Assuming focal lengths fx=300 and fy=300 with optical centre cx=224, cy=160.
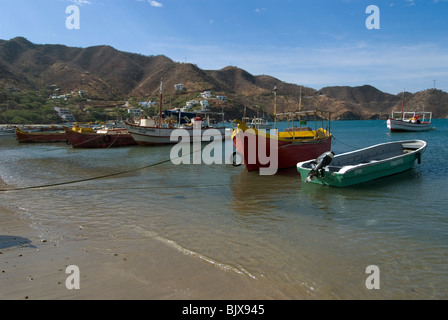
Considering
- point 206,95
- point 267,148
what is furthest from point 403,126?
point 206,95

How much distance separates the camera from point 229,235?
6820 mm

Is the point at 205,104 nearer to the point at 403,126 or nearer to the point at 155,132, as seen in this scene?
the point at 403,126

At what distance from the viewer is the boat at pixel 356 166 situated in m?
11.4

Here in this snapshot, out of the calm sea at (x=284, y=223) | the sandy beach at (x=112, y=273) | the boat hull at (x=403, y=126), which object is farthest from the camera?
the boat hull at (x=403, y=126)

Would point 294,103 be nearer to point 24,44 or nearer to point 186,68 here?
point 186,68

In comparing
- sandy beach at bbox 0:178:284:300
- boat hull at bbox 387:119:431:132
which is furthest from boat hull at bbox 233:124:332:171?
boat hull at bbox 387:119:431:132

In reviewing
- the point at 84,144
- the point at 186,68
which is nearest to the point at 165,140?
the point at 84,144

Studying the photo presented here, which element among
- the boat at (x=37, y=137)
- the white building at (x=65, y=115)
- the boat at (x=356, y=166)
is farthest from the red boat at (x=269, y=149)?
the white building at (x=65, y=115)

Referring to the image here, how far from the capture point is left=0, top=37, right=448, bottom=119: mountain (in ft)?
398

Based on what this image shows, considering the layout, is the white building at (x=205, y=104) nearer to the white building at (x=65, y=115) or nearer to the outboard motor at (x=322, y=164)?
the white building at (x=65, y=115)

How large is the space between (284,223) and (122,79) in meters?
165

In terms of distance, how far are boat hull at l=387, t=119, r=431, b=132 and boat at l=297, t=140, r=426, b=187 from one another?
34399mm

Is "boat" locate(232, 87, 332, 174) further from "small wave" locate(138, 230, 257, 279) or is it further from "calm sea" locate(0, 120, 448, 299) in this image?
"small wave" locate(138, 230, 257, 279)

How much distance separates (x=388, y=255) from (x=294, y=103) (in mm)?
167079
